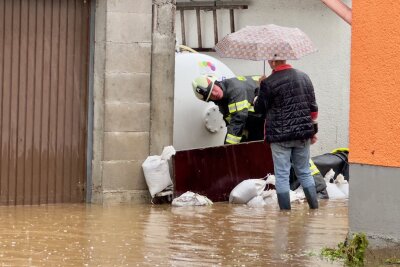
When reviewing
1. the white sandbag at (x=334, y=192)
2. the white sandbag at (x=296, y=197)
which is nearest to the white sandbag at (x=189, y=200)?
the white sandbag at (x=296, y=197)

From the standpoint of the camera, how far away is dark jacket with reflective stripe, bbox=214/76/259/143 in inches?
537

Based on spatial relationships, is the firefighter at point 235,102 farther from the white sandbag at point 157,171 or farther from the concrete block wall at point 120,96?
the concrete block wall at point 120,96

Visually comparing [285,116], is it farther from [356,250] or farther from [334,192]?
[356,250]

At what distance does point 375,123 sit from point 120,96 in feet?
16.9

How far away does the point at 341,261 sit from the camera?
8148 mm

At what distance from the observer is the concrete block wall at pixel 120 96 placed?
1277 cm

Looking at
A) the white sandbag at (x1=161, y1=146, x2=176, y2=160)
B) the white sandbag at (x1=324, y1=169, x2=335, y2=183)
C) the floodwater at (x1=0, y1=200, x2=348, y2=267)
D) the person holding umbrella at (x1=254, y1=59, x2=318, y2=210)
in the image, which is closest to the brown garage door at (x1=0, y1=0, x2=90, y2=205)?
the floodwater at (x1=0, y1=200, x2=348, y2=267)

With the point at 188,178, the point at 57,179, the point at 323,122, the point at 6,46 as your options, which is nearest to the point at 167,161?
the point at 188,178

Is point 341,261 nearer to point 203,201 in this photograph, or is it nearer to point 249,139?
point 203,201

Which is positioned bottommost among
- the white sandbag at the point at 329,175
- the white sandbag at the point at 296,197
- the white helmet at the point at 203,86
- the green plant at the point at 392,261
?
the green plant at the point at 392,261

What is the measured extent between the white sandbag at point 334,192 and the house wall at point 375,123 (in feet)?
18.0

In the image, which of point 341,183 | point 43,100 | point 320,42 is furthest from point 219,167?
point 320,42

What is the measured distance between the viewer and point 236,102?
13719 mm

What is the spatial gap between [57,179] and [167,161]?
125 cm
